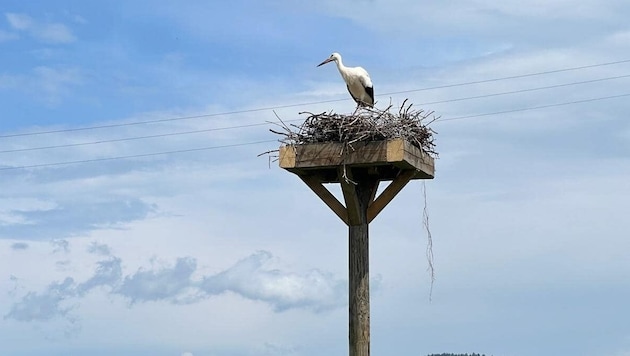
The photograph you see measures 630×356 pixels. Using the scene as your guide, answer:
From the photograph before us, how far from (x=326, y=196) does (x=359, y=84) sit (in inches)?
111

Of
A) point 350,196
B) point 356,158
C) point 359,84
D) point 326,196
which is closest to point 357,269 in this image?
point 350,196

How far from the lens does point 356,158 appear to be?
7.48m

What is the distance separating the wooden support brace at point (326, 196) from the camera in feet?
25.5

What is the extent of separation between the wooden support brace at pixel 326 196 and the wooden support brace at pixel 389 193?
0.23 metres

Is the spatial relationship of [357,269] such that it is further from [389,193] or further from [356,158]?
[356,158]

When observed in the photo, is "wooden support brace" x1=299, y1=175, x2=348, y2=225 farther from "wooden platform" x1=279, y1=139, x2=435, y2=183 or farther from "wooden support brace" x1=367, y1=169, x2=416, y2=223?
"wooden support brace" x1=367, y1=169, x2=416, y2=223

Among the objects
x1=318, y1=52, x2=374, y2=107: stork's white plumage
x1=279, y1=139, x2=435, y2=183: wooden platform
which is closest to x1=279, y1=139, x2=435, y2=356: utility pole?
x1=279, y1=139, x2=435, y2=183: wooden platform

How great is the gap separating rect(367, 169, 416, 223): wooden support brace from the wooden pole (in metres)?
0.06

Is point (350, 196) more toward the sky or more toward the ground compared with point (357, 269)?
more toward the sky

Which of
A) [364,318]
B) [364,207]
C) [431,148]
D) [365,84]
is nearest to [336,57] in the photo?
[365,84]

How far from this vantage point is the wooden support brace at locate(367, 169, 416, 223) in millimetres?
7758

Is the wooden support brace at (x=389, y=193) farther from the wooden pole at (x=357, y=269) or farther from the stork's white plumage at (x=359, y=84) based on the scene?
the stork's white plumage at (x=359, y=84)

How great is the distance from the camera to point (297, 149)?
7664 mm

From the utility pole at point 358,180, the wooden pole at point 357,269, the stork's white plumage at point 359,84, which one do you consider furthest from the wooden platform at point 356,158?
the stork's white plumage at point 359,84
